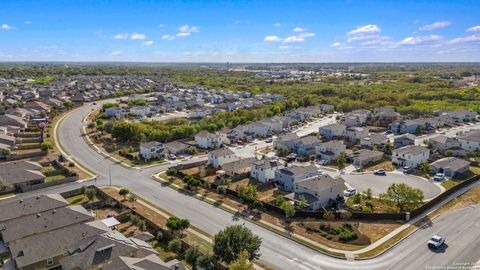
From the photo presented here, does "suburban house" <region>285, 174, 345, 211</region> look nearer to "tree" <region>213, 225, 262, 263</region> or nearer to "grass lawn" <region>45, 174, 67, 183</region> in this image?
"tree" <region>213, 225, 262, 263</region>

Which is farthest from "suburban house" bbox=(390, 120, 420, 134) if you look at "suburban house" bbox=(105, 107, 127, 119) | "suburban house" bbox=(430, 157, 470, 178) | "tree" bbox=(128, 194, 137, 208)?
"suburban house" bbox=(105, 107, 127, 119)

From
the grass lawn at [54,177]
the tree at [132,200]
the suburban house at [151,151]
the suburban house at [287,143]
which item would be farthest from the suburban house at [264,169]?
the grass lawn at [54,177]

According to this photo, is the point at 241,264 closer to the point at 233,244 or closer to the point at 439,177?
the point at 233,244

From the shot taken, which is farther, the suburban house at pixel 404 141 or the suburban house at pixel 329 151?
the suburban house at pixel 404 141

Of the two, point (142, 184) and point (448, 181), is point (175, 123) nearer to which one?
point (142, 184)

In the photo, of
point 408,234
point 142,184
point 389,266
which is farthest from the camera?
point 142,184

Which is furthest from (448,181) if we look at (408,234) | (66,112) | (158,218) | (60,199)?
(66,112)

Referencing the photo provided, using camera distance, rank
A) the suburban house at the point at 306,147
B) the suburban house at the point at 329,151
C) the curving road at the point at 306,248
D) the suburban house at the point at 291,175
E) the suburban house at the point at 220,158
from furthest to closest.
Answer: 1. the suburban house at the point at 306,147
2. the suburban house at the point at 329,151
3. the suburban house at the point at 220,158
4. the suburban house at the point at 291,175
5. the curving road at the point at 306,248

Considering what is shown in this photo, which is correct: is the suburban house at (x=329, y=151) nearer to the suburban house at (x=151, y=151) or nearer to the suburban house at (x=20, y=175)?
the suburban house at (x=151, y=151)

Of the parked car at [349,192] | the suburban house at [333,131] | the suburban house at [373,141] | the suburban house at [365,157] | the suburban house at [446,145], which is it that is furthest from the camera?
the suburban house at [333,131]
